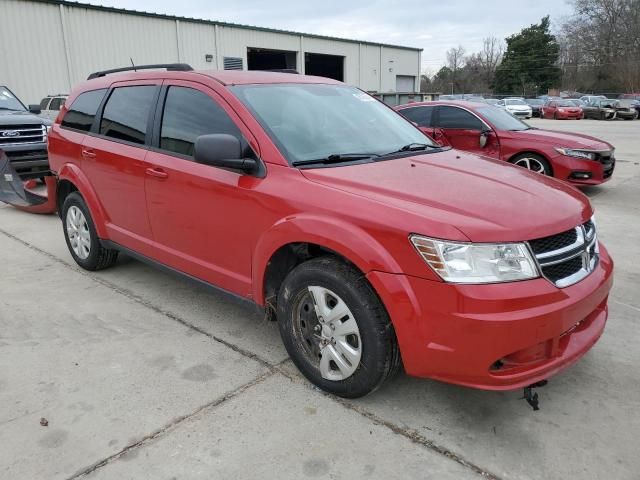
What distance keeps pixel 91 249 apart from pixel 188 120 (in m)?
1.88

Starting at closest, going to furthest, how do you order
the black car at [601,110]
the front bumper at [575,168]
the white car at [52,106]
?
the front bumper at [575,168] → the white car at [52,106] → the black car at [601,110]

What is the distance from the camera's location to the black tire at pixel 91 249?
4715mm

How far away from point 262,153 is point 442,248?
1281 millimetres

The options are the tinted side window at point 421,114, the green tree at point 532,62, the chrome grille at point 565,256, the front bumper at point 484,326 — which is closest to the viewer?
the front bumper at point 484,326

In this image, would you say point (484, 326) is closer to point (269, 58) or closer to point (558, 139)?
point (558, 139)

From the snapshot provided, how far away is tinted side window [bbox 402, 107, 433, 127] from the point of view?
939 centimetres

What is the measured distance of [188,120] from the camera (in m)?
3.65

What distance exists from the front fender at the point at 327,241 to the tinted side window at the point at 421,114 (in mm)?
6994

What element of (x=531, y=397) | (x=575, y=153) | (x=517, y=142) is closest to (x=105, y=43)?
(x=517, y=142)

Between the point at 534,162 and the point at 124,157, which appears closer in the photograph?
the point at 124,157

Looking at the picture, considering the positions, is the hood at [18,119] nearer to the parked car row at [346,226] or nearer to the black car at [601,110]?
the parked car row at [346,226]

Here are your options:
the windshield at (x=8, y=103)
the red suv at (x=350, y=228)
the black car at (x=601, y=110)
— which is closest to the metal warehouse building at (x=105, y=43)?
the windshield at (x=8, y=103)

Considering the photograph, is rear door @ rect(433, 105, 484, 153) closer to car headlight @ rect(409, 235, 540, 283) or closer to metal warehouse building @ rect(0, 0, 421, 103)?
car headlight @ rect(409, 235, 540, 283)

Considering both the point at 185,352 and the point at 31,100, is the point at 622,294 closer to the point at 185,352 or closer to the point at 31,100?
the point at 185,352
